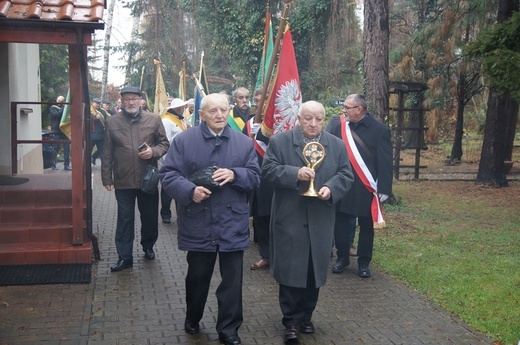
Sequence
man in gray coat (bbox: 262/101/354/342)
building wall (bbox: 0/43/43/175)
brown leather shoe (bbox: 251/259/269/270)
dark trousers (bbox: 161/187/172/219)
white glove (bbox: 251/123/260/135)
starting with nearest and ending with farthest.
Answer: man in gray coat (bbox: 262/101/354/342), brown leather shoe (bbox: 251/259/269/270), white glove (bbox: 251/123/260/135), building wall (bbox: 0/43/43/175), dark trousers (bbox: 161/187/172/219)

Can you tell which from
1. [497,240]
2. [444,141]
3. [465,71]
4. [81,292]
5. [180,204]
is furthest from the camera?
[444,141]

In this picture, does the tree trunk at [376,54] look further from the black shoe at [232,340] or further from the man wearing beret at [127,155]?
the black shoe at [232,340]

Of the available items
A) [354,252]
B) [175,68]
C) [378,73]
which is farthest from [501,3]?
[175,68]

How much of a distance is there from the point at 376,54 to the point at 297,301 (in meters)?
8.48

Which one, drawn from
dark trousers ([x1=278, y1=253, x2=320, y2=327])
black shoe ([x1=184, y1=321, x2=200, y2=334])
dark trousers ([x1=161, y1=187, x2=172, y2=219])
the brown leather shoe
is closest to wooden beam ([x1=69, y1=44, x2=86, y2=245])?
the brown leather shoe

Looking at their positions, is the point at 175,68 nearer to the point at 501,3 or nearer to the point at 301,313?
the point at 501,3

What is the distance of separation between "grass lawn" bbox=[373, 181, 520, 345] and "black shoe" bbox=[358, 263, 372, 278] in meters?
0.36

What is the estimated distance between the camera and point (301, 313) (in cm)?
571

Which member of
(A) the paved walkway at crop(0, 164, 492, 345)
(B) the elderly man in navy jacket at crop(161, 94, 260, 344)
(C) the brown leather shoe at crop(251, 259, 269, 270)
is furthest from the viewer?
(C) the brown leather shoe at crop(251, 259, 269, 270)

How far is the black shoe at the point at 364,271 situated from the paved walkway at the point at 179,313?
0.24ft

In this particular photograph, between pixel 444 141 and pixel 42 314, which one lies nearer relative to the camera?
pixel 42 314

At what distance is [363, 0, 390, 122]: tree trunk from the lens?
13297 millimetres

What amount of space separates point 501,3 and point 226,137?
12.0 metres

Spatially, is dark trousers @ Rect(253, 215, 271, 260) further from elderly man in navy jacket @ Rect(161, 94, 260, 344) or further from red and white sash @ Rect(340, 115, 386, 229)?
elderly man in navy jacket @ Rect(161, 94, 260, 344)
